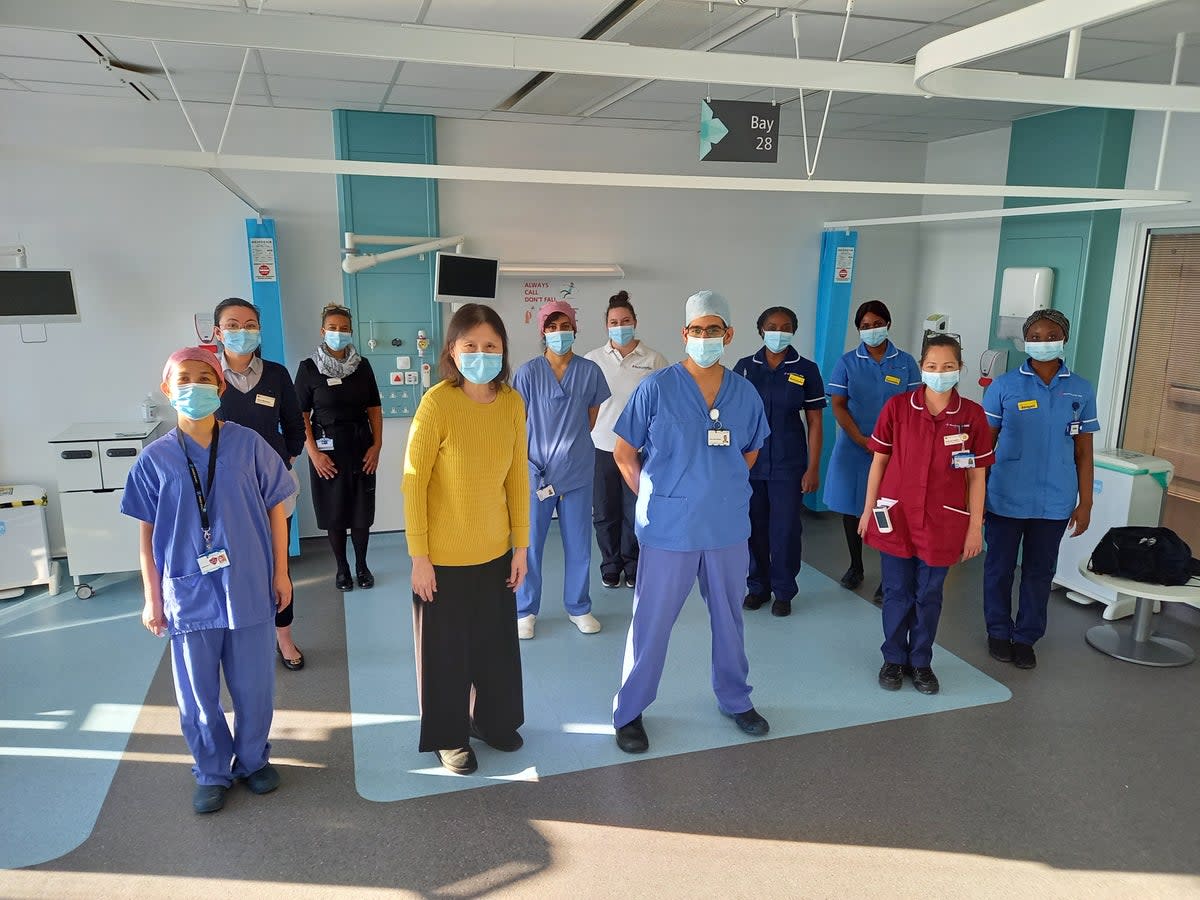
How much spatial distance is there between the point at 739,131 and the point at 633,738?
238 cm

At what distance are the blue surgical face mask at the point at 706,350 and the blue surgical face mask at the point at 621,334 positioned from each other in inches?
60.0

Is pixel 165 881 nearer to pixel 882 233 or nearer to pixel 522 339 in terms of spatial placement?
pixel 522 339

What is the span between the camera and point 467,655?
9.41 feet

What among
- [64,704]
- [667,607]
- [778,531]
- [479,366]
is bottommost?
[64,704]

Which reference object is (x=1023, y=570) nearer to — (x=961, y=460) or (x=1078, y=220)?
(x=961, y=460)

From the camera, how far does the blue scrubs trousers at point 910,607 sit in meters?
3.41

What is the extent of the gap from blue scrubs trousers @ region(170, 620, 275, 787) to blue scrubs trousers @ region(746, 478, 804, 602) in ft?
8.19

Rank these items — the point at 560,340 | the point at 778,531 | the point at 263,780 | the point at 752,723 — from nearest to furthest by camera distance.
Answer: the point at 263,780 → the point at 752,723 → the point at 560,340 → the point at 778,531

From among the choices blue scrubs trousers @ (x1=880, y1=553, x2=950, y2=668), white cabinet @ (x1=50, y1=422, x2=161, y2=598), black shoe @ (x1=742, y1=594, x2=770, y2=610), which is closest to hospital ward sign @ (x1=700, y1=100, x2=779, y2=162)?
blue scrubs trousers @ (x1=880, y1=553, x2=950, y2=668)

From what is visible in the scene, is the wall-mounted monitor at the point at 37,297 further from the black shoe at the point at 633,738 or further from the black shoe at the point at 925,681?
the black shoe at the point at 925,681

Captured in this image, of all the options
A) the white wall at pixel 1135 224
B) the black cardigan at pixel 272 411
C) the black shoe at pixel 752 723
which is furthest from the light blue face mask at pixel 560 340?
the white wall at pixel 1135 224

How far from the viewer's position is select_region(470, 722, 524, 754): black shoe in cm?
304

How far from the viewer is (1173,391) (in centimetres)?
485

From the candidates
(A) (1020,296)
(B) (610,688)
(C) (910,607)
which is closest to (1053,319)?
(C) (910,607)
